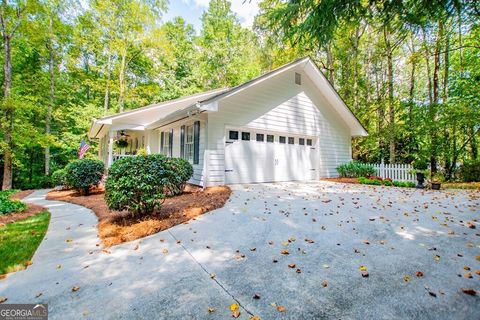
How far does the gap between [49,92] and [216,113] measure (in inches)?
610

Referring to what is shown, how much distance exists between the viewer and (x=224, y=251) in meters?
3.20

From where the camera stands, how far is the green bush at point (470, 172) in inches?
414

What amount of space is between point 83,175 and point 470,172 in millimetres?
17215

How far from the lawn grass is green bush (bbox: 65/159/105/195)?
2799mm

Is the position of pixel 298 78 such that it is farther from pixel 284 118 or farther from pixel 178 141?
pixel 178 141

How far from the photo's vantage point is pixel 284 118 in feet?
31.7

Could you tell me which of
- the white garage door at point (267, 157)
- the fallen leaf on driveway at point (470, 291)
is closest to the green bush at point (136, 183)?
the white garage door at point (267, 157)

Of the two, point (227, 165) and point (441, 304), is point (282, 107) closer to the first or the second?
point (227, 165)

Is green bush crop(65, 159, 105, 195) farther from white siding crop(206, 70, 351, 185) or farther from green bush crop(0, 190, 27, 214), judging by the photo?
white siding crop(206, 70, 351, 185)

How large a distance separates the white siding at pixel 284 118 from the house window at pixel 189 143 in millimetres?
1464

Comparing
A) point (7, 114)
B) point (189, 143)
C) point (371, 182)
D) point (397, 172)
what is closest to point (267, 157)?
point (189, 143)

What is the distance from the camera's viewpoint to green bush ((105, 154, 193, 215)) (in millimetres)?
4273

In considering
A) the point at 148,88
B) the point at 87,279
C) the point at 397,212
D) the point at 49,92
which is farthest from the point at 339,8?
the point at 49,92

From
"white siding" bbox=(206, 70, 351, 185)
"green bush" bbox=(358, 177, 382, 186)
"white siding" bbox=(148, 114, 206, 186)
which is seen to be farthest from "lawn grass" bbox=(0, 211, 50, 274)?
"green bush" bbox=(358, 177, 382, 186)
